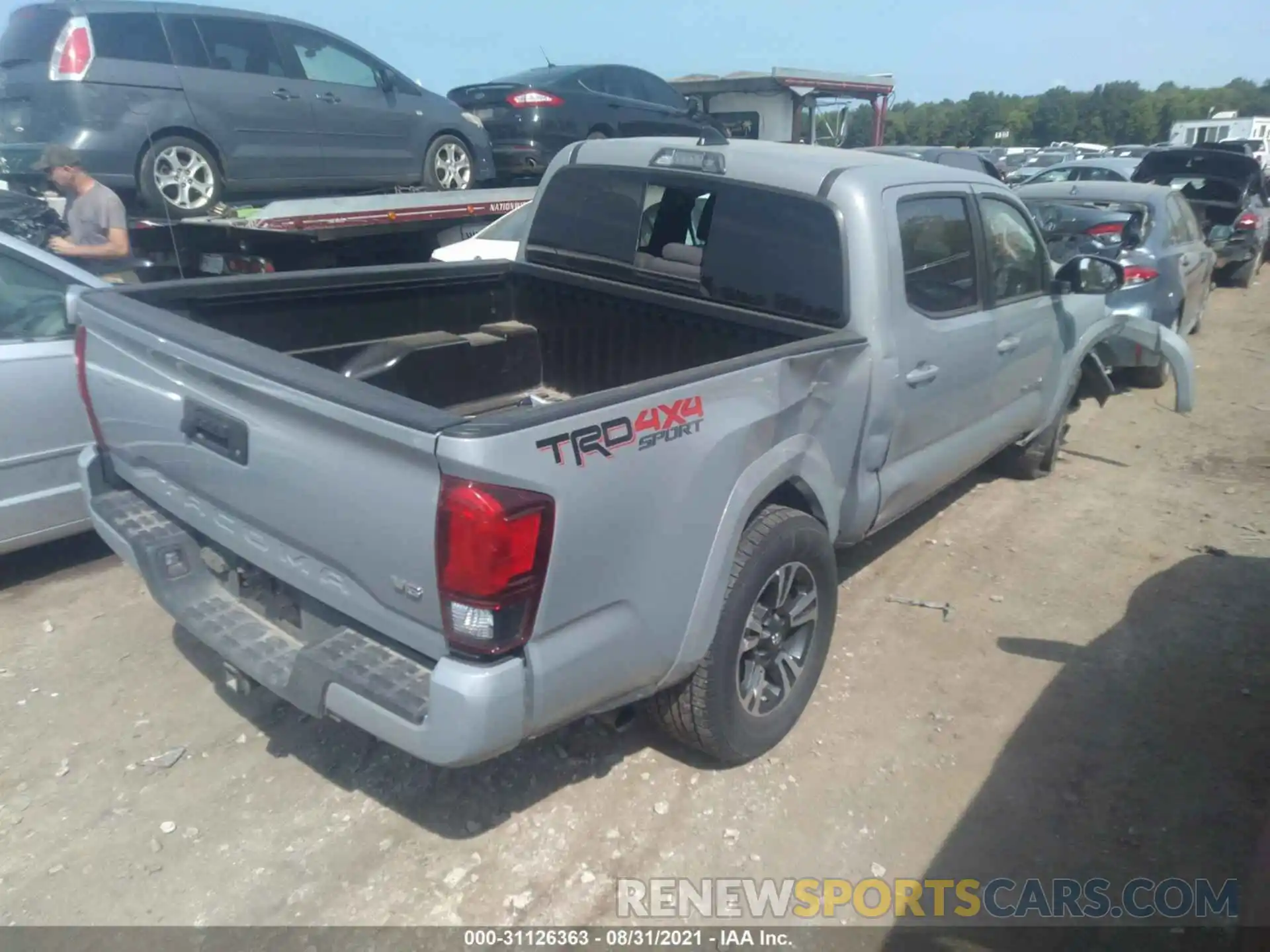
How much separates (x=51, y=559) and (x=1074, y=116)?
89364 mm

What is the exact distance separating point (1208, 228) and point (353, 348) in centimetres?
1365

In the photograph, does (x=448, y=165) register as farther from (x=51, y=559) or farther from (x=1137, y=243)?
(x=51, y=559)

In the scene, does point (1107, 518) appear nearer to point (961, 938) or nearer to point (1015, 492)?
point (1015, 492)

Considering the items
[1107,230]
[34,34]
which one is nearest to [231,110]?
[34,34]

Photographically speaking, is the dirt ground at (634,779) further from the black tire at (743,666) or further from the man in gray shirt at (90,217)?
the man in gray shirt at (90,217)

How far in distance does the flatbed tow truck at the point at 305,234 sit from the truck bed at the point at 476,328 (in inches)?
108

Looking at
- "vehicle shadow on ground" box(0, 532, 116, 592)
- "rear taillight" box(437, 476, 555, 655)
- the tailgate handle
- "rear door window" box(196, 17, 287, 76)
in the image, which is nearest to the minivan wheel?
"rear door window" box(196, 17, 287, 76)

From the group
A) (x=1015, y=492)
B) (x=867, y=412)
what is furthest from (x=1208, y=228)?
(x=867, y=412)

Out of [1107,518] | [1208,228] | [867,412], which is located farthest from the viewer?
[1208,228]

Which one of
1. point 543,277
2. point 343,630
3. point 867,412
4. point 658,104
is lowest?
point 343,630

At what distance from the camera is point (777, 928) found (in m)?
2.77

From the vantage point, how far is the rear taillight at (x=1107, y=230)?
8258 mm

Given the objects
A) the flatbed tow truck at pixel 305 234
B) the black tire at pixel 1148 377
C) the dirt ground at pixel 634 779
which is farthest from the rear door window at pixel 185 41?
the black tire at pixel 1148 377

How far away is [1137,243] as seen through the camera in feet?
26.7
